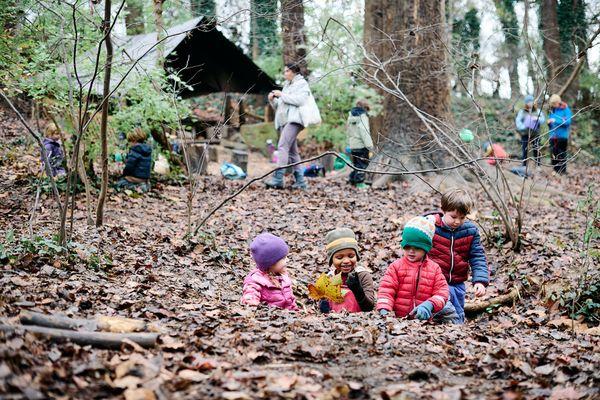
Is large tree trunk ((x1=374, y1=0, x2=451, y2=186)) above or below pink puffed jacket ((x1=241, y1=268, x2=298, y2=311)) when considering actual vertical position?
above

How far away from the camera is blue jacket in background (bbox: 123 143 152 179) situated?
9.82 metres

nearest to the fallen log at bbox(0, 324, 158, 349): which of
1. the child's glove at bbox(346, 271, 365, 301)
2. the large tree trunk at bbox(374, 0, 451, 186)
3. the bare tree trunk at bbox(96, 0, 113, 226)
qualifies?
the child's glove at bbox(346, 271, 365, 301)

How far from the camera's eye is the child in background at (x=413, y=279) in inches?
184

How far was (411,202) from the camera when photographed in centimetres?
951

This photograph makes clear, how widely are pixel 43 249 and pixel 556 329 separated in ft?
14.6

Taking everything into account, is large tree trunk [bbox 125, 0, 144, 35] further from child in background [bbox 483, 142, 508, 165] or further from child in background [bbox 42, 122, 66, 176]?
child in background [bbox 483, 142, 508, 165]

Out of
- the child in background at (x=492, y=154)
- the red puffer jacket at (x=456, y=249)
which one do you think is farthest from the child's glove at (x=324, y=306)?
the child in background at (x=492, y=154)

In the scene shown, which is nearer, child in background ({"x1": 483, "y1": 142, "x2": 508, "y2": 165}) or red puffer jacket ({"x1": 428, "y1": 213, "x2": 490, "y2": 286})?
red puffer jacket ({"x1": 428, "y1": 213, "x2": 490, "y2": 286})

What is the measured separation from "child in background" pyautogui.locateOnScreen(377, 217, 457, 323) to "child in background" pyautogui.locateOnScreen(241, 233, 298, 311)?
31.4 inches

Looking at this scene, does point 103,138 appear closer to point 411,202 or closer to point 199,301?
point 199,301

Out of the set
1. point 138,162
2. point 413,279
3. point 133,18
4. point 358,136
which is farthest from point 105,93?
point 133,18

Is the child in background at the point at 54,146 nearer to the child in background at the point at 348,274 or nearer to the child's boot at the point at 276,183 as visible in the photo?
the child's boot at the point at 276,183

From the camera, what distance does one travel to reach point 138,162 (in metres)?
9.84

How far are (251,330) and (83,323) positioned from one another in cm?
103
